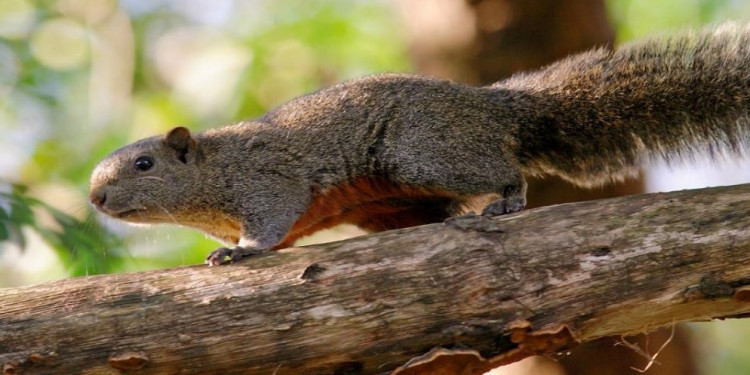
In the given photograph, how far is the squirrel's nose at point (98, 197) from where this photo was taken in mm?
5957

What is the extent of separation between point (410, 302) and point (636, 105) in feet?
6.88

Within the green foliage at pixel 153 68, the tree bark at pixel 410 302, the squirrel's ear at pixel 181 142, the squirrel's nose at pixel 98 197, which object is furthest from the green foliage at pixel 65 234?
the green foliage at pixel 153 68

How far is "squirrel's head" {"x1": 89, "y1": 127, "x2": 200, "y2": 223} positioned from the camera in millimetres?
6039

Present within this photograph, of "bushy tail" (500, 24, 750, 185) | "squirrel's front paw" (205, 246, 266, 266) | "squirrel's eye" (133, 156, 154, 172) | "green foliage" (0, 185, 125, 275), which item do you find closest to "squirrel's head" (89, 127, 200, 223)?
"squirrel's eye" (133, 156, 154, 172)

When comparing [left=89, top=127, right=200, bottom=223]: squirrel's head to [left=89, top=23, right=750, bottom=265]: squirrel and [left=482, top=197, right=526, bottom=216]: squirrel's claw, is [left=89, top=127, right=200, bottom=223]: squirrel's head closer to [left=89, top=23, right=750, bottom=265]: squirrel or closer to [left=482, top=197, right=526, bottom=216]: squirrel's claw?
[left=89, top=23, right=750, bottom=265]: squirrel

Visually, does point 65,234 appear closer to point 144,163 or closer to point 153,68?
point 144,163

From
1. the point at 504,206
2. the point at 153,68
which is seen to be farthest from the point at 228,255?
the point at 153,68

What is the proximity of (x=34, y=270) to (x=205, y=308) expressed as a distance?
5.18 m

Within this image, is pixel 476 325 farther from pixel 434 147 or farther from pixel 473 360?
pixel 434 147

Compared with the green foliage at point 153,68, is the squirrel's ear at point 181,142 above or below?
below

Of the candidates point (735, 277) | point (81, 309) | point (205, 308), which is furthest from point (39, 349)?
point (735, 277)

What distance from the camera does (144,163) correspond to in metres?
6.25

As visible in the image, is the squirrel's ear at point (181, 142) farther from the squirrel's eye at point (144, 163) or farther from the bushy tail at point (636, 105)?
the bushy tail at point (636, 105)

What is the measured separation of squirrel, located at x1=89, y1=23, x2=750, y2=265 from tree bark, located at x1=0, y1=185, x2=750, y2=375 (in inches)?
26.4
